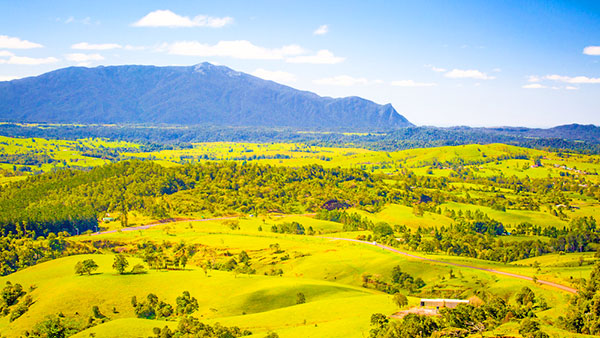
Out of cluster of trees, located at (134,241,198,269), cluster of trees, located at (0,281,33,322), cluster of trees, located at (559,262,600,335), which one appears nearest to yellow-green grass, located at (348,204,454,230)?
cluster of trees, located at (134,241,198,269)

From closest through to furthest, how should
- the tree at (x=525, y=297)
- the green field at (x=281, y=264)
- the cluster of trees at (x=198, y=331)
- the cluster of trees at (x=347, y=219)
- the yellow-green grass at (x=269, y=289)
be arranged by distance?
the cluster of trees at (x=198, y=331), the yellow-green grass at (x=269, y=289), the tree at (x=525, y=297), the green field at (x=281, y=264), the cluster of trees at (x=347, y=219)

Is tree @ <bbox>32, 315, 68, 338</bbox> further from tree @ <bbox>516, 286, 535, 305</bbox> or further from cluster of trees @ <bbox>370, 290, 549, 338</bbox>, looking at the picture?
tree @ <bbox>516, 286, 535, 305</bbox>

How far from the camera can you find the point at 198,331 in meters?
64.3

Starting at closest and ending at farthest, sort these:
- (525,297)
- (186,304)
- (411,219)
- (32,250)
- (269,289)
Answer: (525,297) → (186,304) → (269,289) → (32,250) → (411,219)

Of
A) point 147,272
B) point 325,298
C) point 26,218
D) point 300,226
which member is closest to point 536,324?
point 325,298

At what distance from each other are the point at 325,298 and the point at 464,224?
10377 centimetres

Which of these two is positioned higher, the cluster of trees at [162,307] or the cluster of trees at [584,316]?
the cluster of trees at [584,316]

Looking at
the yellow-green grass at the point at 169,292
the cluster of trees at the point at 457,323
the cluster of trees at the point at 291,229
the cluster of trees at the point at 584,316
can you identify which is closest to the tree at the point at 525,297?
the cluster of trees at the point at 584,316

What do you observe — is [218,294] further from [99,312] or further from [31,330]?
[31,330]

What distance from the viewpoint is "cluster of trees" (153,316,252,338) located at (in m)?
63.9

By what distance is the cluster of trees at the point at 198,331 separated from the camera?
63.9 metres

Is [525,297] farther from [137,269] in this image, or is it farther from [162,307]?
[137,269]

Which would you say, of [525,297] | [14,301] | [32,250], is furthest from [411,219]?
[14,301]

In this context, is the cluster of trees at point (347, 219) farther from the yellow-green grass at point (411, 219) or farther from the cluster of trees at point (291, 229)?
the cluster of trees at point (291, 229)
